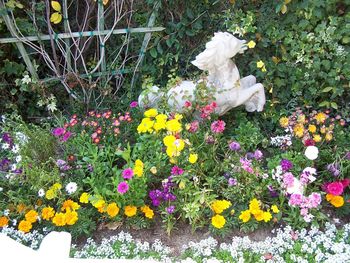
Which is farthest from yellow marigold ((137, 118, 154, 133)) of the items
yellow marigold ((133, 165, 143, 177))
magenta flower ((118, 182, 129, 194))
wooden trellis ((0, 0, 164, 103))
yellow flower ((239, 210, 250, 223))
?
wooden trellis ((0, 0, 164, 103))

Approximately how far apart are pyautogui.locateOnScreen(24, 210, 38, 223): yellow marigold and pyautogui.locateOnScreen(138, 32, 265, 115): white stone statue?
1.08m

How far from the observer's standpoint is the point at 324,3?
330 cm

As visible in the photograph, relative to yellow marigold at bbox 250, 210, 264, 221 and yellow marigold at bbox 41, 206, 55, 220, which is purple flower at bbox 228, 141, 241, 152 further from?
yellow marigold at bbox 41, 206, 55, 220

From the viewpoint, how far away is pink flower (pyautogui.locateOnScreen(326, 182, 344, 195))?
2.87 metres

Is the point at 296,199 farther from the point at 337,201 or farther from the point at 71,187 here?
the point at 71,187

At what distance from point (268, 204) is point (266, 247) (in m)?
0.30

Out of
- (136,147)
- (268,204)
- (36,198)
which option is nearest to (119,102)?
(136,147)

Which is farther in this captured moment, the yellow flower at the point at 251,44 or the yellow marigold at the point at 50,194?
the yellow flower at the point at 251,44

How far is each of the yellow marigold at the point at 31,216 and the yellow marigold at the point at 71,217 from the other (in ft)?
0.70

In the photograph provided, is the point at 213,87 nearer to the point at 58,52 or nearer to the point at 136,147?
the point at 136,147

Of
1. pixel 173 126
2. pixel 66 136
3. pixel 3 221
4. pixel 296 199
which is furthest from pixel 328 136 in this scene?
pixel 3 221

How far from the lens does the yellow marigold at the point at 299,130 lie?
10.2 feet

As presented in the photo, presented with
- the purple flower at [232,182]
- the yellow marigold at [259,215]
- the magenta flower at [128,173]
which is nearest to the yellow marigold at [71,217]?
the magenta flower at [128,173]

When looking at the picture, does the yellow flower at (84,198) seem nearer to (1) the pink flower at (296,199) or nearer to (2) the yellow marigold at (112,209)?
(2) the yellow marigold at (112,209)
